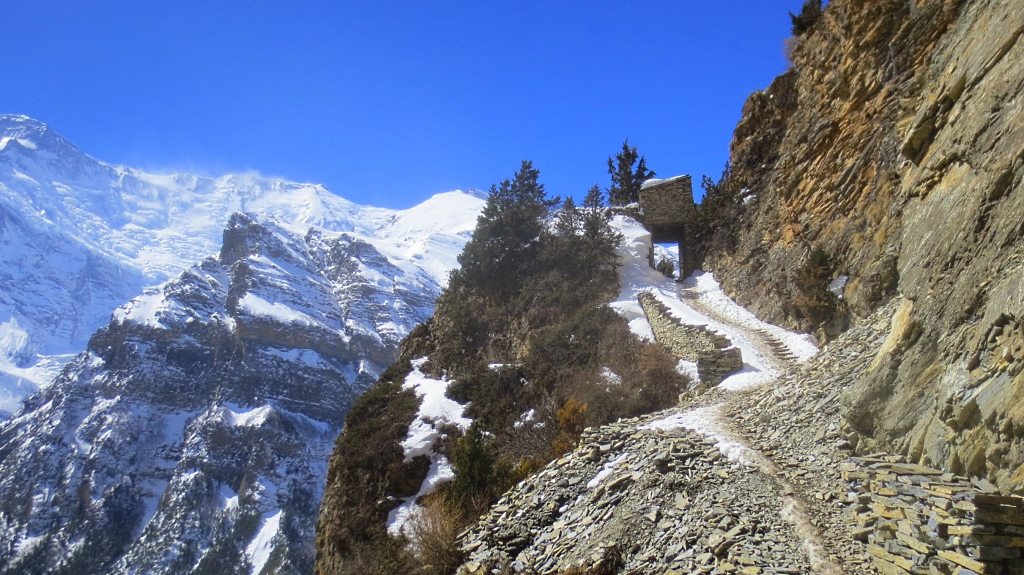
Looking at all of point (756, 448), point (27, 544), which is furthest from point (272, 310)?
point (756, 448)

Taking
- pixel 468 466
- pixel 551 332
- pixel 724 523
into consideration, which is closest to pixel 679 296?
pixel 551 332

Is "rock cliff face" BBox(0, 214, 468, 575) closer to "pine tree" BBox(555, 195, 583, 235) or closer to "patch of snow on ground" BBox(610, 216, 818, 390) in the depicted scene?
"pine tree" BBox(555, 195, 583, 235)

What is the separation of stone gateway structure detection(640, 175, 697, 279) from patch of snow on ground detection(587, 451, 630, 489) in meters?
21.2

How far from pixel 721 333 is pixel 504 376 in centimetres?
818

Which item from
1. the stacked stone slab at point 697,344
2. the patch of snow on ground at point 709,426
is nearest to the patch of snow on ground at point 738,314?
the stacked stone slab at point 697,344

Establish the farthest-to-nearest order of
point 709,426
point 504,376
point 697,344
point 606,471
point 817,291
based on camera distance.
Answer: point 504,376
point 697,344
point 817,291
point 709,426
point 606,471

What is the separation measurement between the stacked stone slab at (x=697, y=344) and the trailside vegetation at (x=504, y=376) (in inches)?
24.9

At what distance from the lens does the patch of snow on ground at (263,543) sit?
88688mm

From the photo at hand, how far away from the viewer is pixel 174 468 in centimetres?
11719

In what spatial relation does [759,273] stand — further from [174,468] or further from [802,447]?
[174,468]

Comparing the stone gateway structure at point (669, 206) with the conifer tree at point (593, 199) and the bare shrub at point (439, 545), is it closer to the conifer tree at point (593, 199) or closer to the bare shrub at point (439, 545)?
the conifer tree at point (593, 199)

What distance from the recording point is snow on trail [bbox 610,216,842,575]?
7.11m

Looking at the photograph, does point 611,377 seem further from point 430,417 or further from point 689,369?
point 430,417

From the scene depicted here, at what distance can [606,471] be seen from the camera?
33.2 ft
